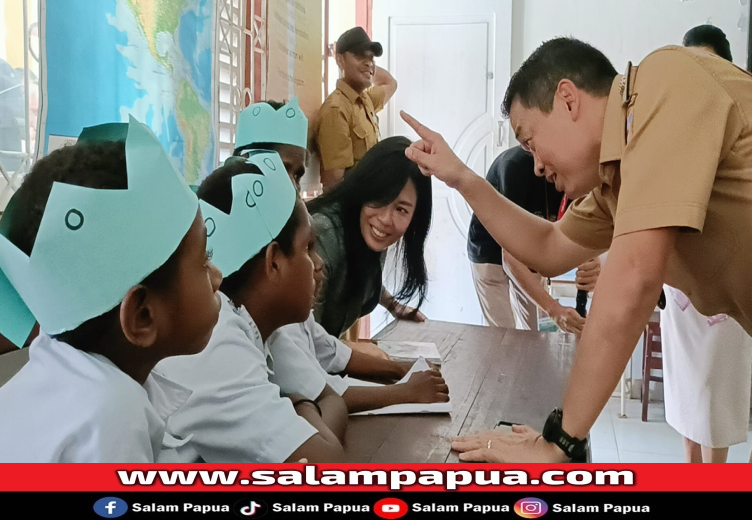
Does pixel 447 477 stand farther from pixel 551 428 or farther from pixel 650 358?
pixel 650 358

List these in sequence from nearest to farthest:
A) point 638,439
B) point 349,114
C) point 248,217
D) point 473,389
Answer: point 248,217 < point 473,389 < point 638,439 < point 349,114

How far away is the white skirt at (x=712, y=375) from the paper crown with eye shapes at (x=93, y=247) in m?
1.56

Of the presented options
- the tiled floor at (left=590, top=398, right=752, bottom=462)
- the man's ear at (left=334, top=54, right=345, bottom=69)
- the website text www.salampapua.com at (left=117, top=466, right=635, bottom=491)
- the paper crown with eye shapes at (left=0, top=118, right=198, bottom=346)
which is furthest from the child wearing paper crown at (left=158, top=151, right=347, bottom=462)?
the man's ear at (left=334, top=54, right=345, bottom=69)

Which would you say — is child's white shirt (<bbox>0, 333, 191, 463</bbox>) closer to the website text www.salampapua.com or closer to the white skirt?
the website text www.salampapua.com

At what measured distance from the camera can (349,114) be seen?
2.75 metres

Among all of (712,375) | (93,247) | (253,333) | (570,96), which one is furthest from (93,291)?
(712,375)

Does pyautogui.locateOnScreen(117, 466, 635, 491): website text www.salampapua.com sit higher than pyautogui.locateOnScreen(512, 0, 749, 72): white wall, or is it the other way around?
pyautogui.locateOnScreen(512, 0, 749, 72): white wall

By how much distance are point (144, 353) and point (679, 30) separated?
12.3ft

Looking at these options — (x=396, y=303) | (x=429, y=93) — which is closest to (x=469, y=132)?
(x=429, y=93)

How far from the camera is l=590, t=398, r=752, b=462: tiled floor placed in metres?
2.20

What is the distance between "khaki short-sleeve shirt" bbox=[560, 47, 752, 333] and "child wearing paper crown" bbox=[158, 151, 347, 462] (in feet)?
1.46

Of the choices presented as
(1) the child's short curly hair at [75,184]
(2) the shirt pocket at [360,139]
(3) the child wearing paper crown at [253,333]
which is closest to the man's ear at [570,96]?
(3) the child wearing paper crown at [253,333]

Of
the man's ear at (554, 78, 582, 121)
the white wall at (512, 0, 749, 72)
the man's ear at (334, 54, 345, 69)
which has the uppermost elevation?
the white wall at (512, 0, 749, 72)

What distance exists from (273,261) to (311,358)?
26cm
